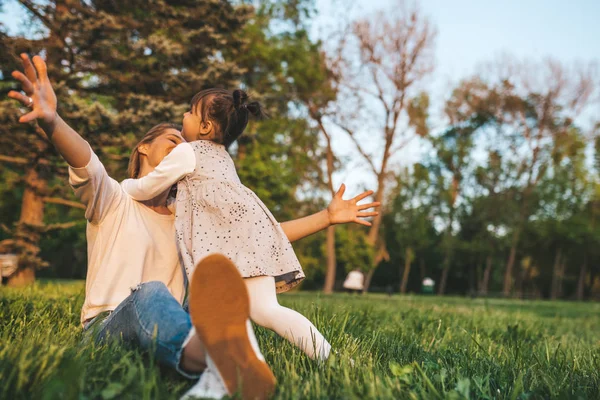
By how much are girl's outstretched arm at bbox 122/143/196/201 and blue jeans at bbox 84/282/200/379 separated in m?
0.52

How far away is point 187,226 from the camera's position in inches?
95.0

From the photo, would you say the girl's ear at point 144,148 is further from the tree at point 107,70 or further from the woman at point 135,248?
the tree at point 107,70

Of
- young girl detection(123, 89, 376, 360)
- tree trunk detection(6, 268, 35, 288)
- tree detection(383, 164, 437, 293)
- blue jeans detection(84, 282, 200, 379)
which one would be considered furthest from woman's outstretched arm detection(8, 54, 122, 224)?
tree detection(383, 164, 437, 293)

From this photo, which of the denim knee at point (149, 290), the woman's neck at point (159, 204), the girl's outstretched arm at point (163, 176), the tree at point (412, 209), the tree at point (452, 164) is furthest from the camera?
the tree at point (412, 209)

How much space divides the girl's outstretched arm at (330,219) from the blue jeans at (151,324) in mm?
895

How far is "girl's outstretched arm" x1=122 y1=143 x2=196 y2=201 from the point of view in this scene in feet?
7.89

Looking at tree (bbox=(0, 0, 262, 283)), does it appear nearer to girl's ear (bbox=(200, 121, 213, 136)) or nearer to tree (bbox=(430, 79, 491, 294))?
girl's ear (bbox=(200, 121, 213, 136))

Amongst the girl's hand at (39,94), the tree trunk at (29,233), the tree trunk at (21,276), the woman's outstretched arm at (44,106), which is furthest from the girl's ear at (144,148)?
the tree trunk at (21,276)

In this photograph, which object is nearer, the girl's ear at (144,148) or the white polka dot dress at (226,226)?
the white polka dot dress at (226,226)

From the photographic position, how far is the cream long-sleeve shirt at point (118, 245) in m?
2.30

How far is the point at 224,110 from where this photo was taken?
2.69 meters

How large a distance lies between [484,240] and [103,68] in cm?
3169

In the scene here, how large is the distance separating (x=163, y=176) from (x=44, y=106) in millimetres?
647

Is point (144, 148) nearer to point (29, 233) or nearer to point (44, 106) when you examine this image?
point (44, 106)
